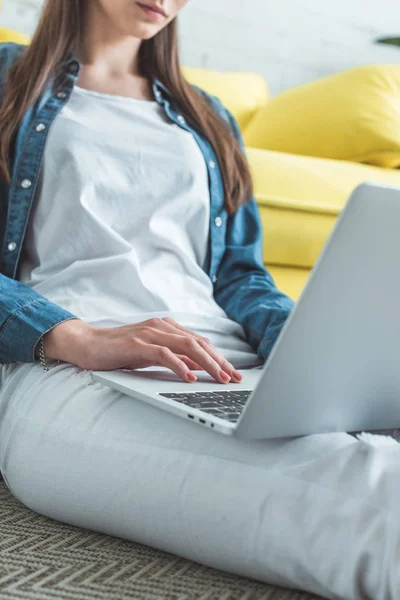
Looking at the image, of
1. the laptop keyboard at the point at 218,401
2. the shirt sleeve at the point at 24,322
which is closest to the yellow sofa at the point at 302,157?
the shirt sleeve at the point at 24,322

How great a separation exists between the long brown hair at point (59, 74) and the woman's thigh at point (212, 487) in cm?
42

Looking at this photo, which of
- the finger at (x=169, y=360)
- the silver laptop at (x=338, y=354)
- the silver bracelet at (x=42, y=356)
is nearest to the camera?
the silver laptop at (x=338, y=354)

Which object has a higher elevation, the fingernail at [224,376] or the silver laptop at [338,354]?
the silver laptop at [338,354]

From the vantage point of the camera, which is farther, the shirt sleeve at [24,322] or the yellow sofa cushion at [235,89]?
the yellow sofa cushion at [235,89]

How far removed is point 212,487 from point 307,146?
4.63ft

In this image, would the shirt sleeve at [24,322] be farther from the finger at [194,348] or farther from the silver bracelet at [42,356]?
the finger at [194,348]

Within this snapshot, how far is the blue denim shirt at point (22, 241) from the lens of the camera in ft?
3.29

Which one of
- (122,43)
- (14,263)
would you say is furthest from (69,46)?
(14,263)

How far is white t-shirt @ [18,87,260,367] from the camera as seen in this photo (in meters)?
1.13

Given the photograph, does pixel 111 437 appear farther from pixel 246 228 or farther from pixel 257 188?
pixel 257 188

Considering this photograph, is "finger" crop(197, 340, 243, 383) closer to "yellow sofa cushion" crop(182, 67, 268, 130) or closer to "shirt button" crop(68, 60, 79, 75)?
"shirt button" crop(68, 60, 79, 75)

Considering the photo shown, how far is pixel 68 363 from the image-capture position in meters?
1.01

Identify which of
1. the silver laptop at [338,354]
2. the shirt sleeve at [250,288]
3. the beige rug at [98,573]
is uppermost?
the silver laptop at [338,354]

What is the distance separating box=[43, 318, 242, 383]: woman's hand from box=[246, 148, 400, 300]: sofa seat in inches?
28.7
